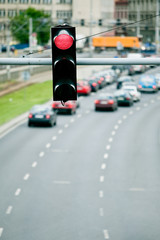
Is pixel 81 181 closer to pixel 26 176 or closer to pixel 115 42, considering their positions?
pixel 26 176

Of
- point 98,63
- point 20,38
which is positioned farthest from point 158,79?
point 20,38

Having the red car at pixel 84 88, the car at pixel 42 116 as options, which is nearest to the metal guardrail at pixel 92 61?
the car at pixel 42 116

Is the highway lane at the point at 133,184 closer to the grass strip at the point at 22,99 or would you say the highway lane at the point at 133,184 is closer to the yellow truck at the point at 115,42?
the grass strip at the point at 22,99

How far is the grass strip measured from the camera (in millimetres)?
51594

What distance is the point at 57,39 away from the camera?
29.4 ft

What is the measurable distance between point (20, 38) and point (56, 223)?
64.8m

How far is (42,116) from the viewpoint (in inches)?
1745

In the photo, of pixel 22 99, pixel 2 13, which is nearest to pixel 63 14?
pixel 2 13

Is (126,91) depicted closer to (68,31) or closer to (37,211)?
(37,211)

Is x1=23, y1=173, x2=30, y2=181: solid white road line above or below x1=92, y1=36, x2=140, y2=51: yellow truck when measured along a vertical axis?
below

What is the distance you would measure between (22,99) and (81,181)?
3368 centimetres

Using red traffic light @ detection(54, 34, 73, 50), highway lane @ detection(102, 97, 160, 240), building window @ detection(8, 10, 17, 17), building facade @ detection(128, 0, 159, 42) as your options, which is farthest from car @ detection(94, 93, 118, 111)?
building facade @ detection(128, 0, 159, 42)

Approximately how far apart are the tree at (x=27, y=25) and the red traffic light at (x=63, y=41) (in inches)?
2709

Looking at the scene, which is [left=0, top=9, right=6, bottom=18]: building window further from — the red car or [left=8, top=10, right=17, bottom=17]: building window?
the red car
